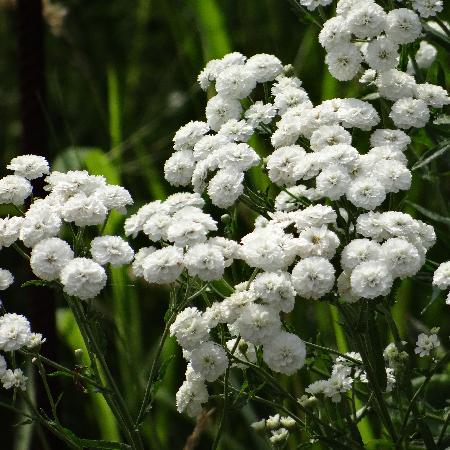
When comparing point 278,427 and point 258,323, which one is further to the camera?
point 278,427

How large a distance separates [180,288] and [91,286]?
0.21m

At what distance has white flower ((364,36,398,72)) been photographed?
167cm

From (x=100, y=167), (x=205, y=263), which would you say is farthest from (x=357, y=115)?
(x=100, y=167)

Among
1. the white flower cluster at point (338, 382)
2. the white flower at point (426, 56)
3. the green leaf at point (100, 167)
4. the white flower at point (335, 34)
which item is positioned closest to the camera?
the white flower cluster at point (338, 382)

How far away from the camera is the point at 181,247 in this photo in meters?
1.46

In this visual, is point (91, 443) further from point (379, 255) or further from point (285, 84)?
point (285, 84)

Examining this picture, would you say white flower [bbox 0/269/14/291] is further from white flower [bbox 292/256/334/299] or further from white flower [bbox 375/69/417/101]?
white flower [bbox 375/69/417/101]

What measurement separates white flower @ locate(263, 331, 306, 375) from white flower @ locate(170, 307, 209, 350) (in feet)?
0.31

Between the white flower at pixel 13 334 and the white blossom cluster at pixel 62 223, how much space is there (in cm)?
8

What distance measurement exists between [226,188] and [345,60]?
0.34m

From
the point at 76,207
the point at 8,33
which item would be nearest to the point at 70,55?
the point at 8,33

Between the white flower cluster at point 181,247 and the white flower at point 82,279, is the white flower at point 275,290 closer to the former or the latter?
the white flower cluster at point 181,247

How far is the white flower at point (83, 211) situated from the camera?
1.51 m

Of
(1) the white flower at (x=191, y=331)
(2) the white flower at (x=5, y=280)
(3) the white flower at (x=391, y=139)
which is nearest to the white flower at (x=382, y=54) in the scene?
(3) the white flower at (x=391, y=139)
